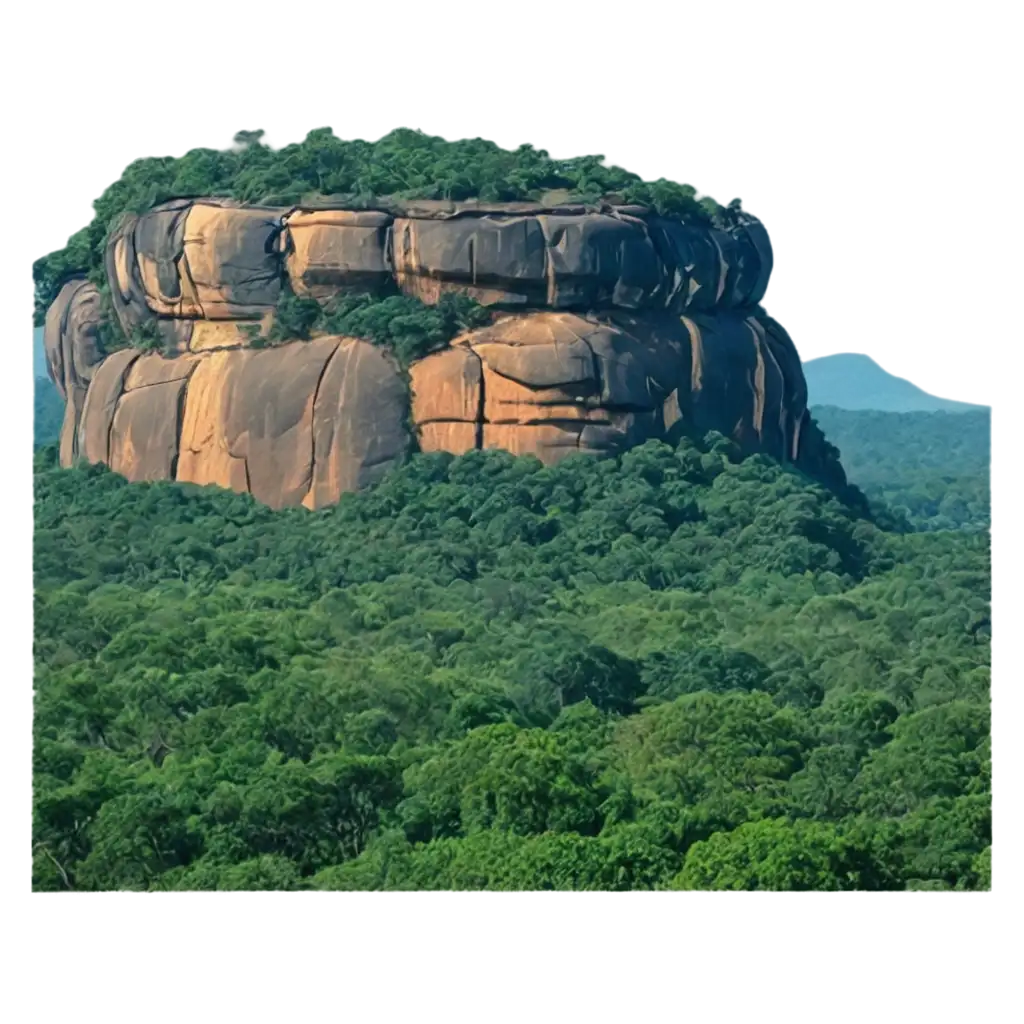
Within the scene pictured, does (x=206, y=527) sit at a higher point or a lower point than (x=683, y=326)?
lower

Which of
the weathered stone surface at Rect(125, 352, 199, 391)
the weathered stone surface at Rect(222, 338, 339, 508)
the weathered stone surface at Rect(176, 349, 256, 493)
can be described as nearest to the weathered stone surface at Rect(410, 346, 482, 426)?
the weathered stone surface at Rect(222, 338, 339, 508)

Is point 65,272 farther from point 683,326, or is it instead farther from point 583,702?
point 583,702

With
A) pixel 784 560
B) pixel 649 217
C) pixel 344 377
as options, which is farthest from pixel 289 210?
pixel 784 560

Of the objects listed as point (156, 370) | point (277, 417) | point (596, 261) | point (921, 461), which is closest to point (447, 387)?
point (277, 417)

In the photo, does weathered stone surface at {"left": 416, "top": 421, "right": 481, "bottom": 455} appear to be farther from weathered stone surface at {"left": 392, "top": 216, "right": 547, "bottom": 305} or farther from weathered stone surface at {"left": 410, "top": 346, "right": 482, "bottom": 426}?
weathered stone surface at {"left": 392, "top": 216, "right": 547, "bottom": 305}

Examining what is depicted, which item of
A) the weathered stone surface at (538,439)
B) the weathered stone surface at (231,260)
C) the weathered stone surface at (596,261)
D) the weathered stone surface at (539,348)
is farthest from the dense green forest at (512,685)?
the weathered stone surface at (231,260)

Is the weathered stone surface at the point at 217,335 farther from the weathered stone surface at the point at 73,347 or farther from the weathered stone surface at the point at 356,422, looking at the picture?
the weathered stone surface at the point at 73,347

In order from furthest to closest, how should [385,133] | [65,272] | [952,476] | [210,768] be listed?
1. [952,476]
2. [65,272]
3. [385,133]
4. [210,768]
